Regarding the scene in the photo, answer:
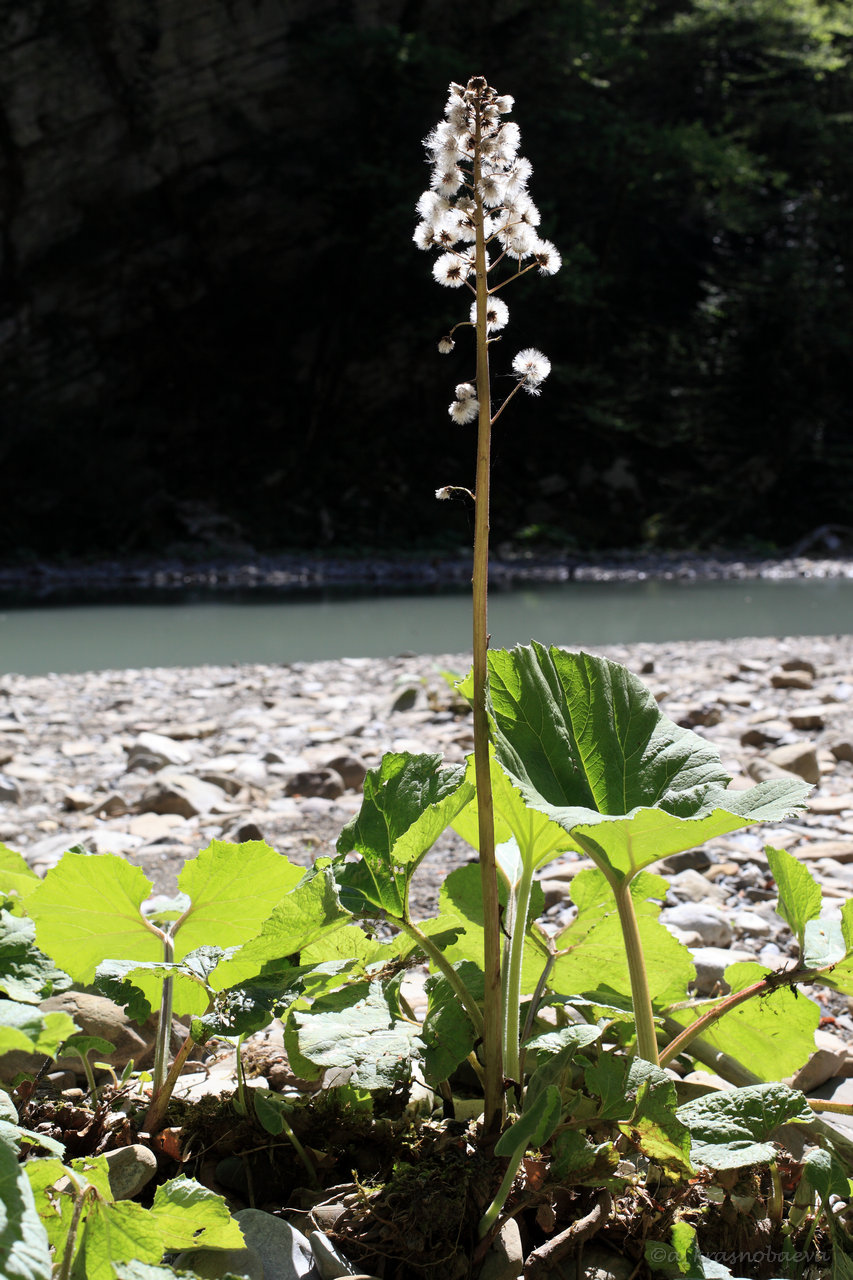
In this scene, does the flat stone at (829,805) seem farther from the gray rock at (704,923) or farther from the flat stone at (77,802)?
the flat stone at (77,802)

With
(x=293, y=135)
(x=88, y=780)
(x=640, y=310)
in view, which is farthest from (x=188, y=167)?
(x=88, y=780)

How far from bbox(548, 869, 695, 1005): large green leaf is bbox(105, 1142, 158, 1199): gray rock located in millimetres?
430

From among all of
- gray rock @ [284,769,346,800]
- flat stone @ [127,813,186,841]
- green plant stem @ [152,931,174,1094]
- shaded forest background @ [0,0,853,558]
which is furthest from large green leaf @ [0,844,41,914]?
shaded forest background @ [0,0,853,558]

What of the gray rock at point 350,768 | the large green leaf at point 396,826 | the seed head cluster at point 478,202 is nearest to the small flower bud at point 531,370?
the seed head cluster at point 478,202

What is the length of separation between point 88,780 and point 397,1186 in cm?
252

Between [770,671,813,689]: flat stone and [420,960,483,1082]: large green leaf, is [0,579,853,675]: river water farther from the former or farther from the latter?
[420,960,483,1082]: large green leaf

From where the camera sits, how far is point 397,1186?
0.82m

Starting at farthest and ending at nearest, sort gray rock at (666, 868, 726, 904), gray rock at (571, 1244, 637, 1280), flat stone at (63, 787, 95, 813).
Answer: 1. flat stone at (63, 787, 95, 813)
2. gray rock at (666, 868, 726, 904)
3. gray rock at (571, 1244, 637, 1280)

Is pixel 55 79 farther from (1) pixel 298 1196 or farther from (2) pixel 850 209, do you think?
(1) pixel 298 1196

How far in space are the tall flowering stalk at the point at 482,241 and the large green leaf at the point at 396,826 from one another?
80 mm

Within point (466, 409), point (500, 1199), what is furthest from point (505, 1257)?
point (466, 409)

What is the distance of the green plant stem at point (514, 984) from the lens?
2.95ft

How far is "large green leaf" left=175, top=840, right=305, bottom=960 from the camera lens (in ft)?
2.99

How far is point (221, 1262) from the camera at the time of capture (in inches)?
30.7
